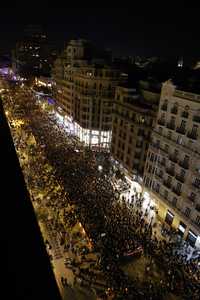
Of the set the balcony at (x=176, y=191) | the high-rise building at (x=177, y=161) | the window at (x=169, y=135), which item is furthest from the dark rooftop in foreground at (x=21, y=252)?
the window at (x=169, y=135)

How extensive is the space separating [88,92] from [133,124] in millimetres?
23714

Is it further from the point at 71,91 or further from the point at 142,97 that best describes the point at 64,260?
the point at 71,91

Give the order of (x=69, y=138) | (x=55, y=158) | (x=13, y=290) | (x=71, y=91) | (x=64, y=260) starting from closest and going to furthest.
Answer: (x=13, y=290) < (x=64, y=260) < (x=55, y=158) < (x=69, y=138) < (x=71, y=91)

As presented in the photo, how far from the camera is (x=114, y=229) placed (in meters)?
36.3

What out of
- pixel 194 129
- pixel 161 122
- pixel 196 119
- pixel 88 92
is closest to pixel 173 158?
pixel 194 129

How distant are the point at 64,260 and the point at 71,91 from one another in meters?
59.7

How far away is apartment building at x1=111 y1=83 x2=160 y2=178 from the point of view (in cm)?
4825

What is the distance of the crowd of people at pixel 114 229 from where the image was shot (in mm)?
28828

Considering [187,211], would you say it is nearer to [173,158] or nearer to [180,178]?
[180,178]

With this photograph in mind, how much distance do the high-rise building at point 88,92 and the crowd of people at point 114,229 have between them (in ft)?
38.3

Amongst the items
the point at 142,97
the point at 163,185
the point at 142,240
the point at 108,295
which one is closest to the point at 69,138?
the point at 142,97

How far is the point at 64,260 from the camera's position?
106ft

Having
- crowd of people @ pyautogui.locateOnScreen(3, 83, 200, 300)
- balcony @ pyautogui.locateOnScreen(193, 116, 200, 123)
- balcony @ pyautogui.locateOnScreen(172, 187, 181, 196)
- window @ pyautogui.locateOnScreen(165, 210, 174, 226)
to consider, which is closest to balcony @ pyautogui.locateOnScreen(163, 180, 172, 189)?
balcony @ pyautogui.locateOnScreen(172, 187, 181, 196)

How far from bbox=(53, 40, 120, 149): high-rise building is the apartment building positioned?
11.6 metres
